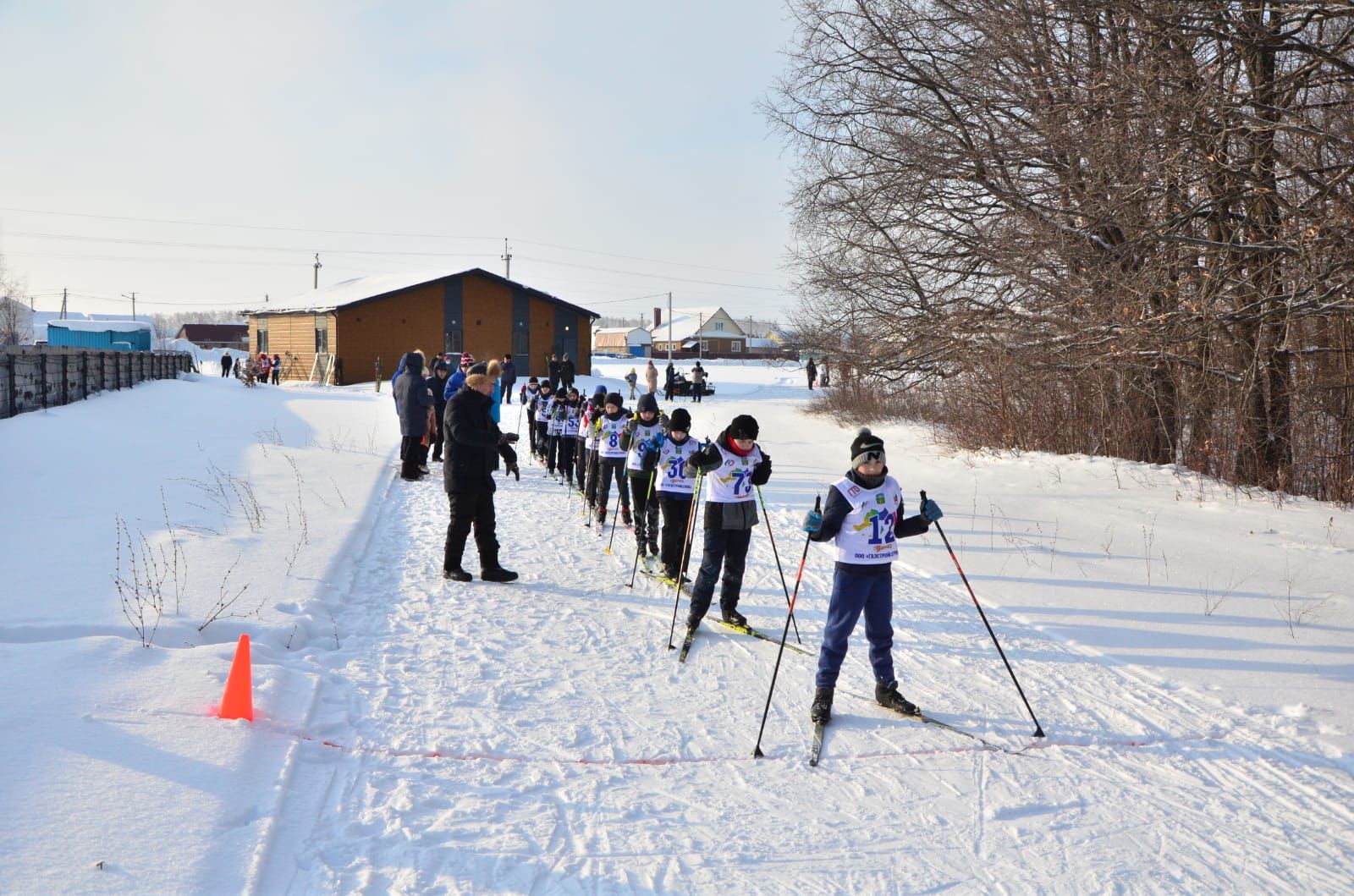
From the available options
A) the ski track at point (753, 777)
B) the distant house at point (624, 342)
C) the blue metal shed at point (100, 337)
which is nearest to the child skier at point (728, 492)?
the ski track at point (753, 777)

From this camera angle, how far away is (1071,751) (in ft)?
16.6

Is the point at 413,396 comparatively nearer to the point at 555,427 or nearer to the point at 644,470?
the point at 555,427

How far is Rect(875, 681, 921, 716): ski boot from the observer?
5527mm

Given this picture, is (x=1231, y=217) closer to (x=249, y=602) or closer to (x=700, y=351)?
(x=249, y=602)

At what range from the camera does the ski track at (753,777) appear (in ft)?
12.6

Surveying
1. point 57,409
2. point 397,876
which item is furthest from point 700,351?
point 397,876

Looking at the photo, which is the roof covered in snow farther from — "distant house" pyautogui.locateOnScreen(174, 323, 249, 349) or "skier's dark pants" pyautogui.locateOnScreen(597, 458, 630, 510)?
"distant house" pyautogui.locateOnScreen(174, 323, 249, 349)

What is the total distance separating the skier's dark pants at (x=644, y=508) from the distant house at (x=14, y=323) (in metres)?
55.7

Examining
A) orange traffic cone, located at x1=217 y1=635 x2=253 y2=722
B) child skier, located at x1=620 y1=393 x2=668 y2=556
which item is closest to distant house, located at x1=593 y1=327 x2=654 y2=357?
child skier, located at x1=620 y1=393 x2=668 y2=556

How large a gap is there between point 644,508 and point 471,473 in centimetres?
203

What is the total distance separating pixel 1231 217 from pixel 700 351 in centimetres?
8066

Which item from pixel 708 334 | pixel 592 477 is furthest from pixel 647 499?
pixel 708 334

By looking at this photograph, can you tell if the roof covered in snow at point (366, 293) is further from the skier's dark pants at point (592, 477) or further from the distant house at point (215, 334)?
the distant house at point (215, 334)

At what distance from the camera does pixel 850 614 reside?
5.51m
